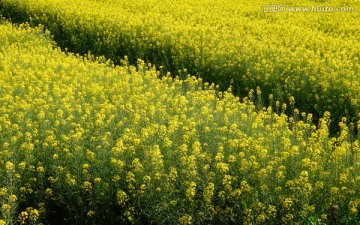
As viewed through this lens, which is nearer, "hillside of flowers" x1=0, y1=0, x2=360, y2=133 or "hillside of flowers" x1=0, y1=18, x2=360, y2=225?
"hillside of flowers" x1=0, y1=18, x2=360, y2=225

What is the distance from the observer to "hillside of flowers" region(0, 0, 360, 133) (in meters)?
8.48

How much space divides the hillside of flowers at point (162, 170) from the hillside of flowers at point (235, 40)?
247cm

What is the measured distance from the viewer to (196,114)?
6258 mm

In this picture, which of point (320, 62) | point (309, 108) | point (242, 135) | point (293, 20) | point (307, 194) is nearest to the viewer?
point (307, 194)

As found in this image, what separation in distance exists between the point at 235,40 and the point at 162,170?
6.59 meters

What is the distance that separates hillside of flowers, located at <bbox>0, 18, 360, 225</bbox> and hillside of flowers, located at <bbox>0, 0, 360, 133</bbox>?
8.10 ft

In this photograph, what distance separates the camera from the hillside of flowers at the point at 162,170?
14.8 ft

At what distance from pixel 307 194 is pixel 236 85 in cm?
513

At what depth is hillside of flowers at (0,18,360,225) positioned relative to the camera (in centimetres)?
450

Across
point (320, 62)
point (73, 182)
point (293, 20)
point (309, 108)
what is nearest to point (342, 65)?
point (320, 62)

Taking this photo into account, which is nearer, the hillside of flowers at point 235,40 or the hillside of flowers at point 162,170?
the hillside of flowers at point 162,170

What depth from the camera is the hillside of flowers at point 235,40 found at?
8477mm

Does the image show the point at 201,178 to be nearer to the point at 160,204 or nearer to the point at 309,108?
the point at 160,204

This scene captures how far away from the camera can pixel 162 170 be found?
15.5 ft
